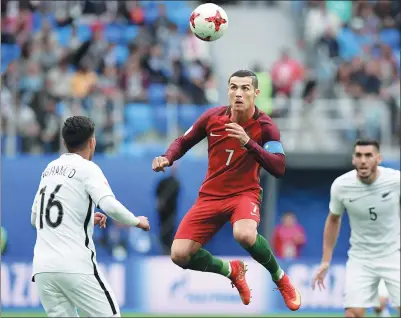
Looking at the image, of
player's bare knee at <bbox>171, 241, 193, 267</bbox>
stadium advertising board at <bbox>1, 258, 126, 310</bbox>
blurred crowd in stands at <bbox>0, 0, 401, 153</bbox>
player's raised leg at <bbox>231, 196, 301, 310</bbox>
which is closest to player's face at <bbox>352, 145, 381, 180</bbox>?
player's raised leg at <bbox>231, 196, 301, 310</bbox>

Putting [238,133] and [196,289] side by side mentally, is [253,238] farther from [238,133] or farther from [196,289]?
[196,289]

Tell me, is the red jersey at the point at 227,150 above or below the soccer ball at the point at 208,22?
below

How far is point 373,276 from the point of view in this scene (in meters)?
12.0

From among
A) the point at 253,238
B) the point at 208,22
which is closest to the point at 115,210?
the point at 253,238

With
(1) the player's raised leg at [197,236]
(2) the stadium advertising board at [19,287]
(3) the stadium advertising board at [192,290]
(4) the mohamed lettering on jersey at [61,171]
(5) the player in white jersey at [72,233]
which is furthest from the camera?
(3) the stadium advertising board at [192,290]

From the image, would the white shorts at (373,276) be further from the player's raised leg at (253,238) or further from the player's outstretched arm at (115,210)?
the player's outstretched arm at (115,210)

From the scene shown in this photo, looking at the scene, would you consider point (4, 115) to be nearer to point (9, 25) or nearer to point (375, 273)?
point (9, 25)

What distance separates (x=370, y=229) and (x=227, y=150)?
222 centimetres

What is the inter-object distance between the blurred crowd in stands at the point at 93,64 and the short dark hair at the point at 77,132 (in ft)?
36.8

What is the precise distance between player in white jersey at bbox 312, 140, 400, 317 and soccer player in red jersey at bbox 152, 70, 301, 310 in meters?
1.13

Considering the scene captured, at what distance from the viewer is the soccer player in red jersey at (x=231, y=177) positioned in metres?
10.6

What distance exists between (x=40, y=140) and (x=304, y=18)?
772cm

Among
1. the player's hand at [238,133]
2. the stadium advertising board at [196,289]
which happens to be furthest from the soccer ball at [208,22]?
the stadium advertising board at [196,289]

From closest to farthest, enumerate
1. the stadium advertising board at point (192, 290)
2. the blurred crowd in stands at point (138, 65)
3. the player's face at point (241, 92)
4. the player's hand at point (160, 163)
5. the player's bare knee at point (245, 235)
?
the player's hand at point (160, 163)
the player's bare knee at point (245, 235)
the player's face at point (241, 92)
the stadium advertising board at point (192, 290)
the blurred crowd in stands at point (138, 65)
